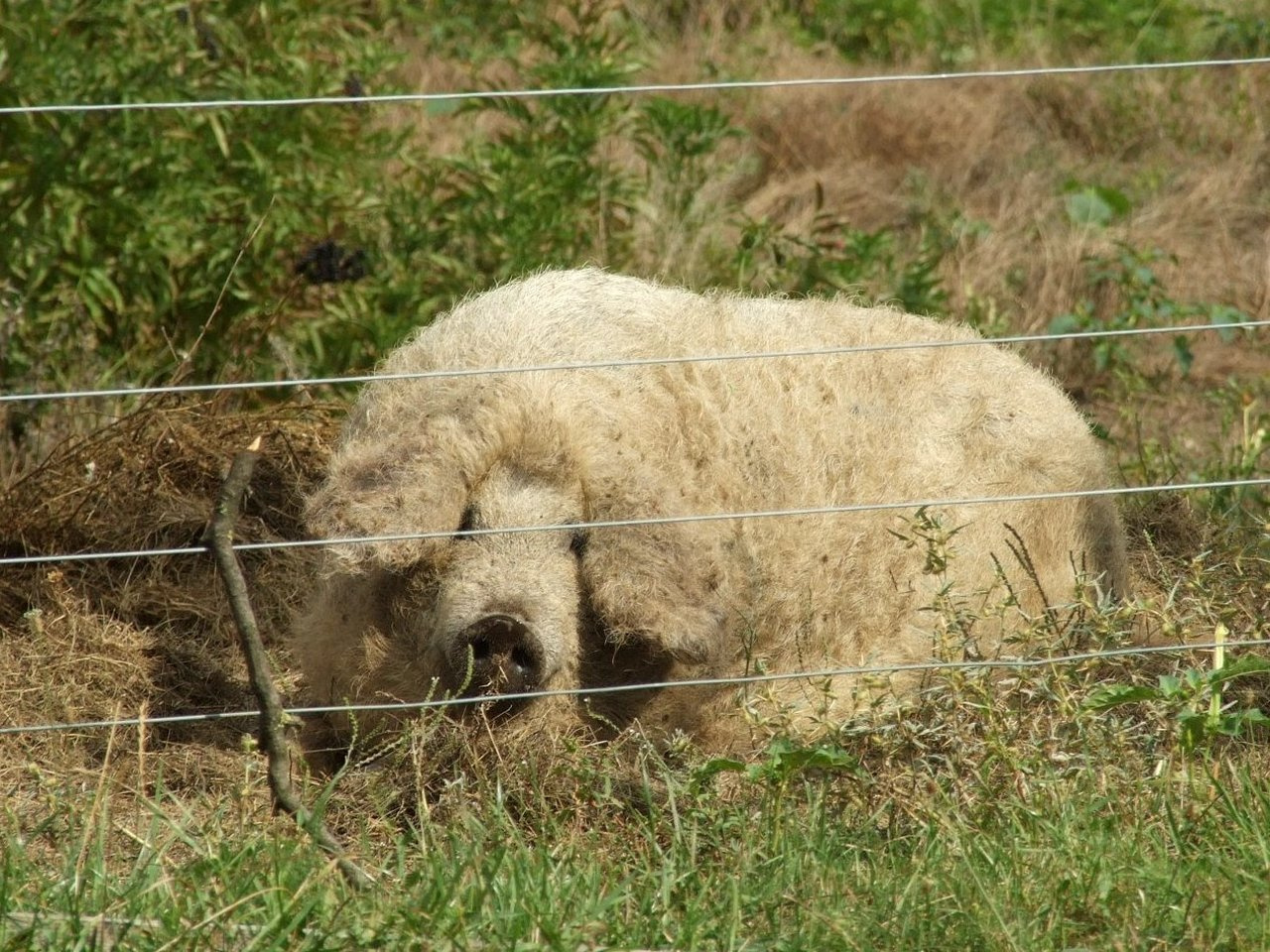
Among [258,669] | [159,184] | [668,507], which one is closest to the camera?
[258,669]

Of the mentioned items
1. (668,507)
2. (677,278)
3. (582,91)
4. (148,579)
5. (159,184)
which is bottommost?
(148,579)

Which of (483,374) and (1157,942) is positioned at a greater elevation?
(483,374)

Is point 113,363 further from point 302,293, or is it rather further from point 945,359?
point 945,359

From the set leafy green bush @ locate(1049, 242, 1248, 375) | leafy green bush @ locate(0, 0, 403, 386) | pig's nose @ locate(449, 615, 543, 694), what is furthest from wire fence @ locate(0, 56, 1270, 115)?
leafy green bush @ locate(1049, 242, 1248, 375)

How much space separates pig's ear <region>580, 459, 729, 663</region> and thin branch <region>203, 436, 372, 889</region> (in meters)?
1.01

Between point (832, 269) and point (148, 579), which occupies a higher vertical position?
point (832, 269)

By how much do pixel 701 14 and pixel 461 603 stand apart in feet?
23.9

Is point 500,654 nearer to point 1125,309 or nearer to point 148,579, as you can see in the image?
point 148,579

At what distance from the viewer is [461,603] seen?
4.38 meters

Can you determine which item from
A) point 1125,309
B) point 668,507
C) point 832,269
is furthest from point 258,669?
point 1125,309

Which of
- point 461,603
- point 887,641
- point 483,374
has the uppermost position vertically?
point 483,374

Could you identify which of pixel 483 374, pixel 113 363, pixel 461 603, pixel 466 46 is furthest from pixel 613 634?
pixel 466 46

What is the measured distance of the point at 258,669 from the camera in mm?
3703

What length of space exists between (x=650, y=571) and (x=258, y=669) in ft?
3.73
